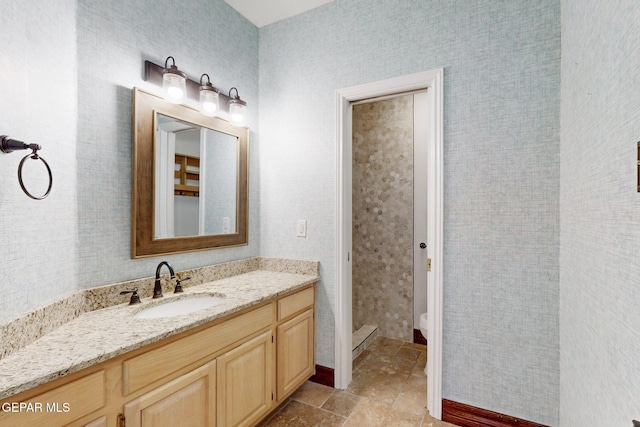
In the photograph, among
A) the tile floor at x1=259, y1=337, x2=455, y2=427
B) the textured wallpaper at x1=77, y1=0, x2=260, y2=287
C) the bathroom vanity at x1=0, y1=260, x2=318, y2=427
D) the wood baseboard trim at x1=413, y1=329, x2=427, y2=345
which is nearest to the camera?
the bathroom vanity at x1=0, y1=260, x2=318, y2=427

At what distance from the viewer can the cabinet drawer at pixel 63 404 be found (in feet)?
2.77

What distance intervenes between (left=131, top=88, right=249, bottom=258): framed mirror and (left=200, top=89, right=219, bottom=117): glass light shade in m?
0.07

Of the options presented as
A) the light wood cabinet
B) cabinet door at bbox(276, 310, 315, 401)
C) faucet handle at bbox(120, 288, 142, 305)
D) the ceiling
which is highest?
the ceiling

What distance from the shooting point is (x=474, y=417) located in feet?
5.91

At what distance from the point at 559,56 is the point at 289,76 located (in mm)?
1649

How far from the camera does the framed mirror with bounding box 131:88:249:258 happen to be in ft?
5.42

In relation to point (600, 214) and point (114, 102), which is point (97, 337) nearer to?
point (114, 102)

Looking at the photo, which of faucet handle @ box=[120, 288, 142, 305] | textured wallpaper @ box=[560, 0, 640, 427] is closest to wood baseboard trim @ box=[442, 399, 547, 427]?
textured wallpaper @ box=[560, 0, 640, 427]

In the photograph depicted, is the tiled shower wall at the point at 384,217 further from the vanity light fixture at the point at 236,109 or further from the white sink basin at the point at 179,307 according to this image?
the white sink basin at the point at 179,307

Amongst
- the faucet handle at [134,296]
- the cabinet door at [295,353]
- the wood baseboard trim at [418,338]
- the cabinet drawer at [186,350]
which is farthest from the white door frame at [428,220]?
the faucet handle at [134,296]

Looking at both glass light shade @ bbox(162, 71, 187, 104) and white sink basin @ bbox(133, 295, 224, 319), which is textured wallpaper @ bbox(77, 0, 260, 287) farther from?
white sink basin @ bbox(133, 295, 224, 319)

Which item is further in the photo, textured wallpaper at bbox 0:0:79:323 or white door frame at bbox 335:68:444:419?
white door frame at bbox 335:68:444:419

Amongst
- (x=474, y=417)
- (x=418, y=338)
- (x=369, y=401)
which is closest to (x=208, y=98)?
(x=369, y=401)

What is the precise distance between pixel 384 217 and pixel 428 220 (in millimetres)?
1226
